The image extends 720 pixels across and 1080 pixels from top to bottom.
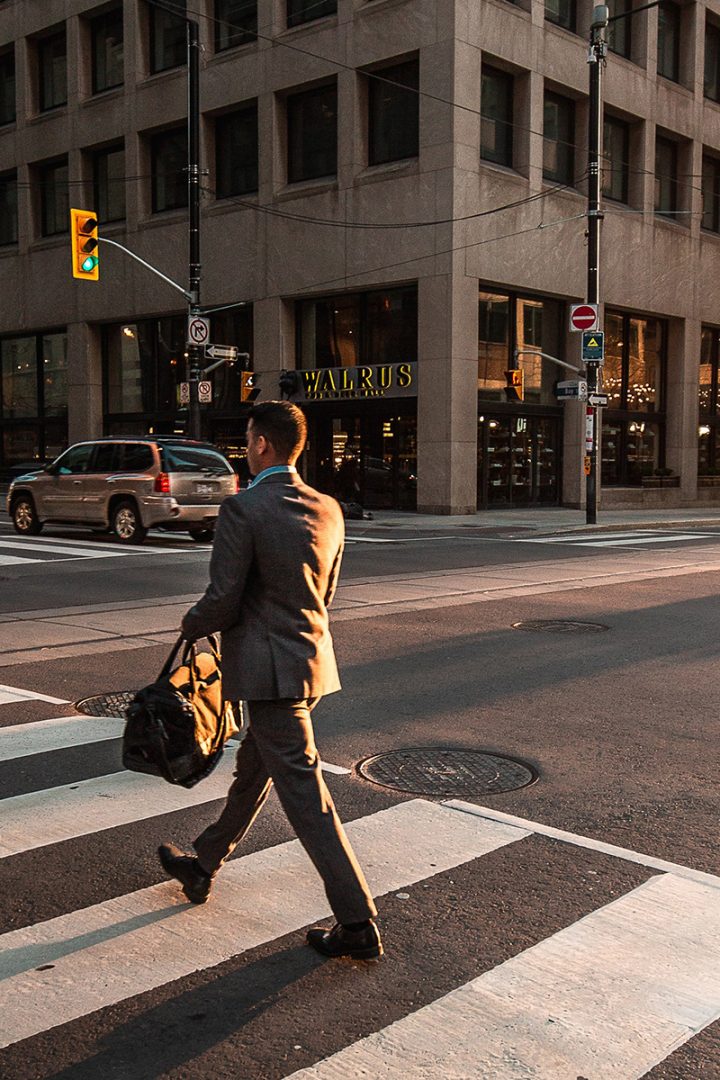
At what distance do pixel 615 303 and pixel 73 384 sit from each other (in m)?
18.2

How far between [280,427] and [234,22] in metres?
32.4

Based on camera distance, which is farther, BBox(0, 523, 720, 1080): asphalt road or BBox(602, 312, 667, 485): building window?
BBox(602, 312, 667, 485): building window

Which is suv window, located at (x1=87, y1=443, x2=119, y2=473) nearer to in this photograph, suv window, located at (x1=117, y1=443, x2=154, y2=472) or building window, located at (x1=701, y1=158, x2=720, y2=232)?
suv window, located at (x1=117, y1=443, x2=154, y2=472)

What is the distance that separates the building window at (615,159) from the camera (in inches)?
1304

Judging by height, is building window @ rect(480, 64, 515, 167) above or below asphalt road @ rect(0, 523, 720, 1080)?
above

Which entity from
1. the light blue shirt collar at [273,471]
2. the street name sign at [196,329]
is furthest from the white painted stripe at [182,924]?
the street name sign at [196,329]

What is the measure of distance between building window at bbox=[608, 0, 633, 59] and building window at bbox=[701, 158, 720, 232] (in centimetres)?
574

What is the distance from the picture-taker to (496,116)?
1153 inches

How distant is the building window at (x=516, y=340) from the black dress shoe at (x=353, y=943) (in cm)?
2610

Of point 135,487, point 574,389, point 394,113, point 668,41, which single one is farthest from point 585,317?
point 668,41

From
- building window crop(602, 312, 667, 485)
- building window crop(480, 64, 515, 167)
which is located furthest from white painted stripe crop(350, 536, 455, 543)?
building window crop(602, 312, 667, 485)

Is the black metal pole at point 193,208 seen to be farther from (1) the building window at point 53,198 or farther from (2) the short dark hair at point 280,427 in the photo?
(2) the short dark hair at point 280,427

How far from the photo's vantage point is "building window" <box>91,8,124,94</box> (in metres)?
36.0

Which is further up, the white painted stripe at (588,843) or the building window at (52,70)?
the building window at (52,70)
